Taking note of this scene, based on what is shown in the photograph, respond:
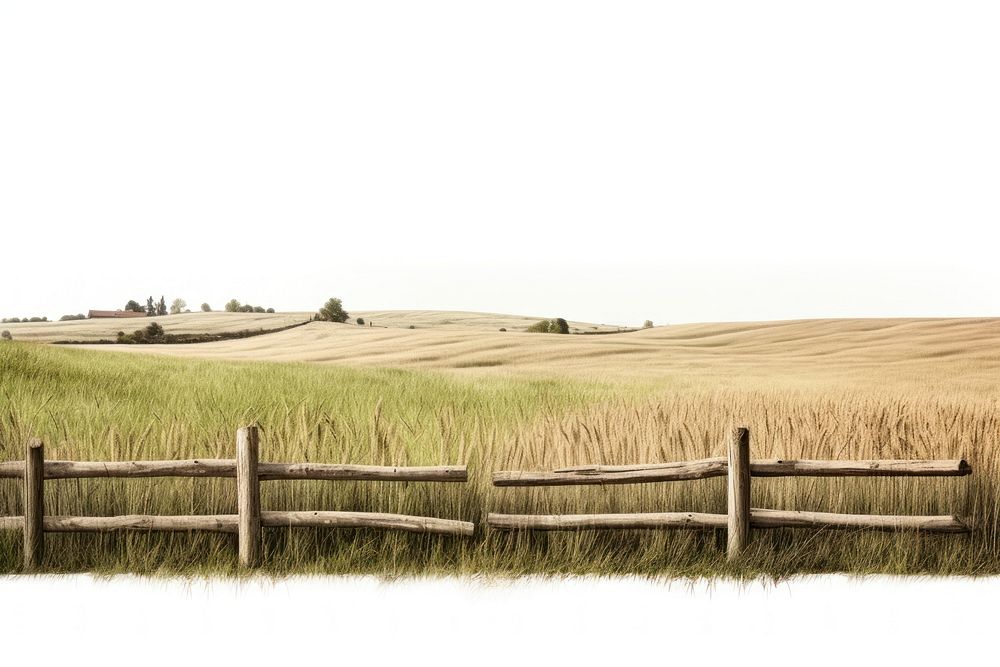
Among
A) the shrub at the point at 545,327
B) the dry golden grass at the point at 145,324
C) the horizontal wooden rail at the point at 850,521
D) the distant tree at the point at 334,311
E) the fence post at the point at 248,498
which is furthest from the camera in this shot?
the shrub at the point at 545,327

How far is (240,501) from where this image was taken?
22.7 feet

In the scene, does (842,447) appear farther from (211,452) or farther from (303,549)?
(211,452)

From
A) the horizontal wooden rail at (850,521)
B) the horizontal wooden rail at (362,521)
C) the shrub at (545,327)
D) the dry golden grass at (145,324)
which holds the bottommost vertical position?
the horizontal wooden rail at (850,521)

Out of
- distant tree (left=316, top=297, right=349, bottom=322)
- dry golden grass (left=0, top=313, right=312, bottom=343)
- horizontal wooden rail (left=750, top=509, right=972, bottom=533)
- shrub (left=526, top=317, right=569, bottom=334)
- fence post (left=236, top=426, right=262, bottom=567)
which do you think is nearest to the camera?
fence post (left=236, top=426, right=262, bottom=567)

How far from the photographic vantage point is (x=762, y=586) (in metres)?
6.60

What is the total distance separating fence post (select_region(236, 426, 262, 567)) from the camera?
6.89 m

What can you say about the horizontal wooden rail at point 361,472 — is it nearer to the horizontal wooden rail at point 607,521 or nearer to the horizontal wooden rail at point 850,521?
the horizontal wooden rail at point 607,521

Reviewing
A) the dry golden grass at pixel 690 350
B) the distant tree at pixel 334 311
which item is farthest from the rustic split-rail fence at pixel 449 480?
the distant tree at pixel 334 311

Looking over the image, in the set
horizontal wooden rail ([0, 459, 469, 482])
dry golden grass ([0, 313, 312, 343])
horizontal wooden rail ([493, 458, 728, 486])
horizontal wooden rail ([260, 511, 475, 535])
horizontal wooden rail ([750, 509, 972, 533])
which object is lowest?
horizontal wooden rail ([750, 509, 972, 533])

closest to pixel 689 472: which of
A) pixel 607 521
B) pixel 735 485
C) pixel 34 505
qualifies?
pixel 735 485

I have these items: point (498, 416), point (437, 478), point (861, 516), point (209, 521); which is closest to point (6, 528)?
point (209, 521)

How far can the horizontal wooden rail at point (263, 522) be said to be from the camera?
6914 millimetres

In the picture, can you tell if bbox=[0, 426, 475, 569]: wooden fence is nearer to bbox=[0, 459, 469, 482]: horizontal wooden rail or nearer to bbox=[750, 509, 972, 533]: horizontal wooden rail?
bbox=[0, 459, 469, 482]: horizontal wooden rail

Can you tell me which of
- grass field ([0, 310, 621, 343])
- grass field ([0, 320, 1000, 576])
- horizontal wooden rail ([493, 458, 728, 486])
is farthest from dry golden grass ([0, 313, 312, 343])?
horizontal wooden rail ([493, 458, 728, 486])
